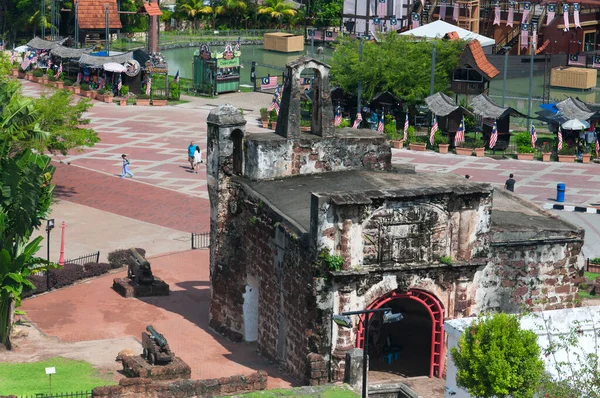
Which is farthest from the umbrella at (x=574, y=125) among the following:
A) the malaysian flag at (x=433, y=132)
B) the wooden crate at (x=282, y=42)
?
the wooden crate at (x=282, y=42)

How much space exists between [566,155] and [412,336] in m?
31.3

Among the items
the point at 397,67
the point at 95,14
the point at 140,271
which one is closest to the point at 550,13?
the point at 397,67

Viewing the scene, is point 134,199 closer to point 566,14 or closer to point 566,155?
point 566,155

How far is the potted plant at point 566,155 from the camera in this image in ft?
238

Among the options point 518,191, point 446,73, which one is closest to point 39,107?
point 518,191

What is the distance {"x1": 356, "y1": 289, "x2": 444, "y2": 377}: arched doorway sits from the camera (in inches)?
1543

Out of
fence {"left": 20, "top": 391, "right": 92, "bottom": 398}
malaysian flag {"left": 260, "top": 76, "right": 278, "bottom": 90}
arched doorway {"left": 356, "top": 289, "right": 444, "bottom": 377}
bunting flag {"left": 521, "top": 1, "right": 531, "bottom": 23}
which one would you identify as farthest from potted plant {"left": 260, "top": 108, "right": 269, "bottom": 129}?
fence {"left": 20, "top": 391, "right": 92, "bottom": 398}

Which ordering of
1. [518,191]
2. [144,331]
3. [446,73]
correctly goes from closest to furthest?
[144,331], [518,191], [446,73]

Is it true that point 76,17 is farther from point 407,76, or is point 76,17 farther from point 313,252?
point 313,252

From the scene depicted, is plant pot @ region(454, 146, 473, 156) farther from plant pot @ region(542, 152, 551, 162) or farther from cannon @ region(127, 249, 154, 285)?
cannon @ region(127, 249, 154, 285)

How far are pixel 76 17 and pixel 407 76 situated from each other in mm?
37616

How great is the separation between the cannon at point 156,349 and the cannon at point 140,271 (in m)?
7.51

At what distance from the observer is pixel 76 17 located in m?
108

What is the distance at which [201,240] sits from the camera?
55.9m
